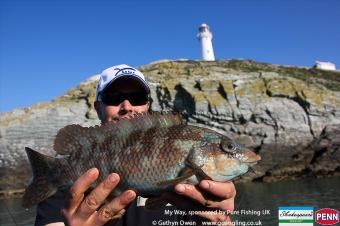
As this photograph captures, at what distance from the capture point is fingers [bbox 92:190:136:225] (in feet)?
12.1

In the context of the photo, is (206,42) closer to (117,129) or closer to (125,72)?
(125,72)

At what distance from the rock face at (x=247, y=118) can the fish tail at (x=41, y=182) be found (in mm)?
39098

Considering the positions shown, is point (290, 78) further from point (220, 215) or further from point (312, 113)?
point (220, 215)

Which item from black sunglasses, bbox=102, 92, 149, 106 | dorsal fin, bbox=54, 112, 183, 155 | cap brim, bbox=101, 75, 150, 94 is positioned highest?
cap brim, bbox=101, 75, 150, 94

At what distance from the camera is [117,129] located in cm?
403


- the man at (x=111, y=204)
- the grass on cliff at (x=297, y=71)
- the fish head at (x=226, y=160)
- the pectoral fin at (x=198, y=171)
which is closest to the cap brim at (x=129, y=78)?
the man at (x=111, y=204)

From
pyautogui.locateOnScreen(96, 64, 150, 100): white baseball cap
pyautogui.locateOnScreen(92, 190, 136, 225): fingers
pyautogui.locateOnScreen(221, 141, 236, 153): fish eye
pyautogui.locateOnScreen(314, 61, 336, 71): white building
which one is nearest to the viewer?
pyautogui.locateOnScreen(92, 190, 136, 225): fingers

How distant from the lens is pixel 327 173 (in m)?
41.0

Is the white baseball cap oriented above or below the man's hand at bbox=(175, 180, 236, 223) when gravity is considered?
above

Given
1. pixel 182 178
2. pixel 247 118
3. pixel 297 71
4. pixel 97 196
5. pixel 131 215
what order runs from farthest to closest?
pixel 297 71 < pixel 247 118 < pixel 131 215 < pixel 97 196 < pixel 182 178

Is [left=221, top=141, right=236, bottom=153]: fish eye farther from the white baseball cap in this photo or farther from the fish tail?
the white baseball cap

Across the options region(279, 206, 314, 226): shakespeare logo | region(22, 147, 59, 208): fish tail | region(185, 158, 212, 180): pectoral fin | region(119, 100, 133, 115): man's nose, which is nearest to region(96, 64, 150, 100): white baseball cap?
region(119, 100, 133, 115): man's nose

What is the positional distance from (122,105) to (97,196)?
1882 mm

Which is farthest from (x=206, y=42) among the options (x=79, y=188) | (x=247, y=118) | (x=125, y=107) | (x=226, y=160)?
(x=79, y=188)
